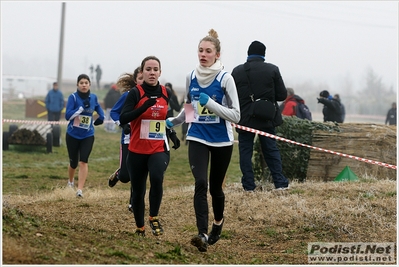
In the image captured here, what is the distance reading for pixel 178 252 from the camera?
683 centimetres

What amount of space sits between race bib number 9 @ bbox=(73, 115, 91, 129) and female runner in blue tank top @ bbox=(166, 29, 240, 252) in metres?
4.72

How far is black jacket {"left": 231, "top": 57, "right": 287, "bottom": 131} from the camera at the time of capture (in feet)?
35.5

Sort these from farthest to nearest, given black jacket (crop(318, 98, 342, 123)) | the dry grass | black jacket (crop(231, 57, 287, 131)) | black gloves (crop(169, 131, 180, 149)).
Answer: black jacket (crop(318, 98, 342, 123))
black jacket (crop(231, 57, 287, 131))
black gloves (crop(169, 131, 180, 149))
the dry grass

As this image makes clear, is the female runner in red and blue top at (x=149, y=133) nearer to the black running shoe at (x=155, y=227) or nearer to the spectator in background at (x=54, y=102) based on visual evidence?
the black running shoe at (x=155, y=227)

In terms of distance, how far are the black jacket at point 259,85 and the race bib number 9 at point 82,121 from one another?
8.51 ft

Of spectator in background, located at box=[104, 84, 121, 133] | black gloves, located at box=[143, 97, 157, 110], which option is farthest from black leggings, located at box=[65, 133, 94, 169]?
spectator in background, located at box=[104, 84, 121, 133]

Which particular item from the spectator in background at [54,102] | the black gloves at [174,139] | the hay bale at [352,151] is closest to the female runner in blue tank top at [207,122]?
the black gloves at [174,139]

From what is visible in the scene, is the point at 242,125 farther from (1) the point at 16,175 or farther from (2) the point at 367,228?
(1) the point at 16,175

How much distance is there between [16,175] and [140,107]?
8545 mm

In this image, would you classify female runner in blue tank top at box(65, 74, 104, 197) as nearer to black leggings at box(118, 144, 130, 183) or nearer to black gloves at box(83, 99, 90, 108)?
black gloves at box(83, 99, 90, 108)

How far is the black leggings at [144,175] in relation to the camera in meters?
7.80

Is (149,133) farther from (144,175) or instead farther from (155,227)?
(155,227)

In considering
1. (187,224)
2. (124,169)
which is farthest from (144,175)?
(124,169)

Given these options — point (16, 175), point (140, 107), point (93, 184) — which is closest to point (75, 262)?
point (140, 107)
